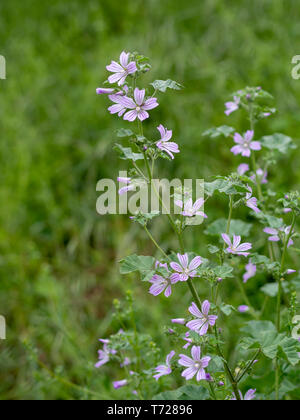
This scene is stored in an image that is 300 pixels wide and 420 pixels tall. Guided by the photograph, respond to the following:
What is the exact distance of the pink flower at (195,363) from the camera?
1059 mm

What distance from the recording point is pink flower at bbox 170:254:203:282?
3.40ft

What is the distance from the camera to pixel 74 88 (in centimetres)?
374

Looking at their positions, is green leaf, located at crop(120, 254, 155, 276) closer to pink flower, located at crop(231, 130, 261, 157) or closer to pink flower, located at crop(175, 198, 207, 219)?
pink flower, located at crop(175, 198, 207, 219)

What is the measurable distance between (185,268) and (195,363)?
0.22 m

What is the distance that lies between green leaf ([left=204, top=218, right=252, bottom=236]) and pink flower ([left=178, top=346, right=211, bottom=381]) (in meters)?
0.44

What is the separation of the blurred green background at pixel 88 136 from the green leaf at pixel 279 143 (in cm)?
92

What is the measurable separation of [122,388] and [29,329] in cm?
120

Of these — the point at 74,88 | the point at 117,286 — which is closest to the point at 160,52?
the point at 74,88

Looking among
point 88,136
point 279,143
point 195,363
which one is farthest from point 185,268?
point 88,136

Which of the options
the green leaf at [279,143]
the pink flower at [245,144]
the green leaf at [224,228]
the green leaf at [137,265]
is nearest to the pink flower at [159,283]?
the green leaf at [137,265]

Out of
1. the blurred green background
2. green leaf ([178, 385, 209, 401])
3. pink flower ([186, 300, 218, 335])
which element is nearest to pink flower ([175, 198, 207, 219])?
pink flower ([186, 300, 218, 335])

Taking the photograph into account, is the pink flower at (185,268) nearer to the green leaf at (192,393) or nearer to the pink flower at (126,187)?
the pink flower at (126,187)

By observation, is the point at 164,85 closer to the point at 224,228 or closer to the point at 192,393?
the point at 224,228

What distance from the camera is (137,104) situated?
1.07 metres
